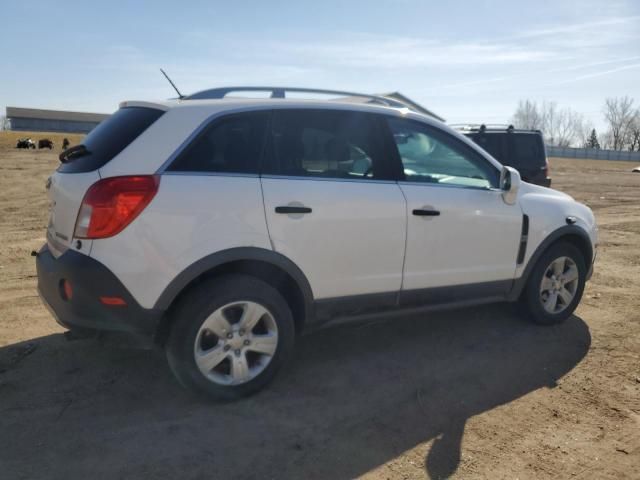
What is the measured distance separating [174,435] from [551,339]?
3.22 meters

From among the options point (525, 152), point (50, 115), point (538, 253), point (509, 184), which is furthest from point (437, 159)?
point (50, 115)

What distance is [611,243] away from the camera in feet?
29.3

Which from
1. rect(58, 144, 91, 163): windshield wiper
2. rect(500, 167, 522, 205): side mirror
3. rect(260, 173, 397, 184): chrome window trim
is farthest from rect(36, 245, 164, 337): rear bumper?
rect(500, 167, 522, 205): side mirror

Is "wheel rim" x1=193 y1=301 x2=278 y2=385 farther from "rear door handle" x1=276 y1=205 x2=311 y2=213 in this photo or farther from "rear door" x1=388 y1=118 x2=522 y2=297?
"rear door" x1=388 y1=118 x2=522 y2=297

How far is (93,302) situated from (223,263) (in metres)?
0.75

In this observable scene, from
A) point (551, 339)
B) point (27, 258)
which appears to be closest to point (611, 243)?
point (551, 339)

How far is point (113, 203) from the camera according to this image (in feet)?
10.0

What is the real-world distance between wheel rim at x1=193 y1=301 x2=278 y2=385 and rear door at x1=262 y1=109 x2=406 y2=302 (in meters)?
0.42

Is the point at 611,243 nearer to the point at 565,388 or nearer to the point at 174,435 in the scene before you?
the point at 565,388

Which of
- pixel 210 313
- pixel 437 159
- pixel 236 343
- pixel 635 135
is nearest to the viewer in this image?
pixel 210 313

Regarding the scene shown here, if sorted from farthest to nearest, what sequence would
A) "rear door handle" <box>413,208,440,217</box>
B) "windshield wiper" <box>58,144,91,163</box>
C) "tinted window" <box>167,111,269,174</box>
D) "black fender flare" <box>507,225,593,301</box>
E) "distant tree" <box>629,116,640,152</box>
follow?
"distant tree" <box>629,116,640,152</box>, "black fender flare" <box>507,225,593,301</box>, "rear door handle" <box>413,208,440,217</box>, "windshield wiper" <box>58,144,91,163</box>, "tinted window" <box>167,111,269,174</box>

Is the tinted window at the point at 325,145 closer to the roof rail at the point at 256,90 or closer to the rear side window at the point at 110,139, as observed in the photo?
the roof rail at the point at 256,90

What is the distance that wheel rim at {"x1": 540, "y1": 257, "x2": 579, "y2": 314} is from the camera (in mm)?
4918

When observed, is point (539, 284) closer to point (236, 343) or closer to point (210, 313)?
point (236, 343)
